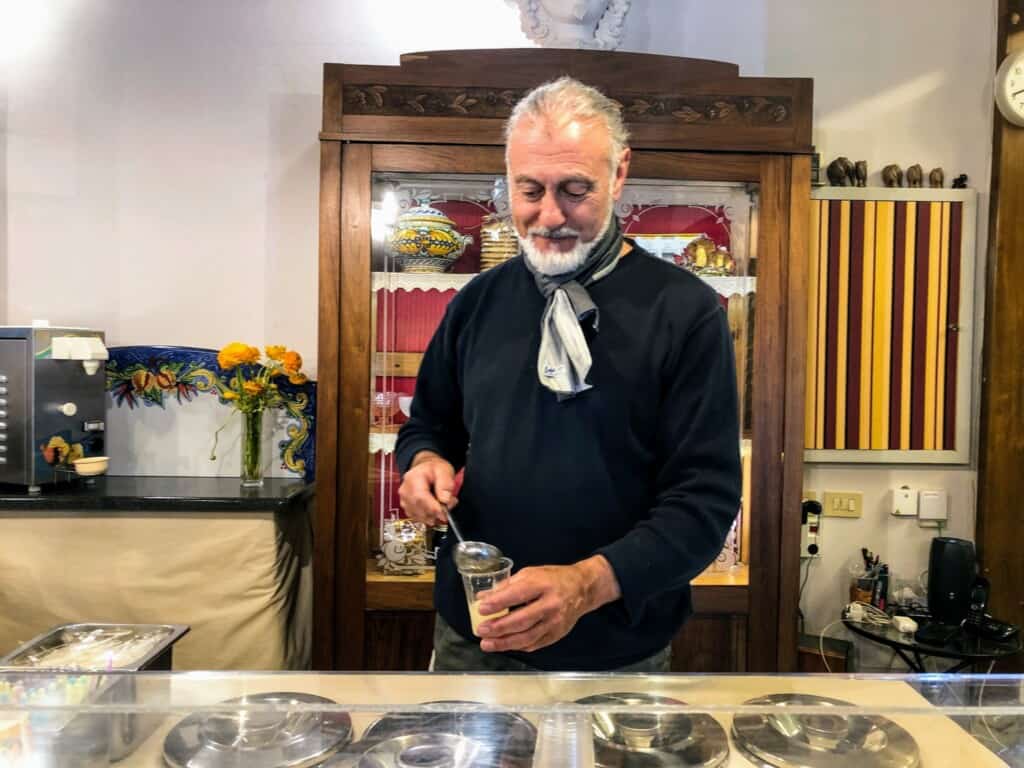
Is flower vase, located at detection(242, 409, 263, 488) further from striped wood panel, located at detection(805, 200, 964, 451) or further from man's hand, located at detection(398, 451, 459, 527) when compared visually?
striped wood panel, located at detection(805, 200, 964, 451)

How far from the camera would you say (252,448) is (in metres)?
2.28

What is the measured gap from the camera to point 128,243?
2.51 m

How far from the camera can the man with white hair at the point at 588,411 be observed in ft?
3.73

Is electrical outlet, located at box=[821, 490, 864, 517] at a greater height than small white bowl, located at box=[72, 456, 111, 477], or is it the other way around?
small white bowl, located at box=[72, 456, 111, 477]

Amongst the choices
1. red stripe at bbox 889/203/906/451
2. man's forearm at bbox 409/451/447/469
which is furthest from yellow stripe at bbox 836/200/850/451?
man's forearm at bbox 409/451/447/469

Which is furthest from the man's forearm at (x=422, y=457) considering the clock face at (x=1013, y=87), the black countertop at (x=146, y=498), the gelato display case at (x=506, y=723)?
the clock face at (x=1013, y=87)

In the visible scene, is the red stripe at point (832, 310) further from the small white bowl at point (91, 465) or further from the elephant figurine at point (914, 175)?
the small white bowl at point (91, 465)

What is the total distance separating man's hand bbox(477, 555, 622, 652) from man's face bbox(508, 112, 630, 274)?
0.51 meters

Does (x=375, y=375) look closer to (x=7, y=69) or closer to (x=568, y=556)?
(x=568, y=556)

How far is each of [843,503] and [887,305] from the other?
70 centimetres

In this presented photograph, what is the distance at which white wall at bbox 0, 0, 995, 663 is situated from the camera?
2486 mm

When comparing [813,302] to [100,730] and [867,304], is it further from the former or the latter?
[100,730]

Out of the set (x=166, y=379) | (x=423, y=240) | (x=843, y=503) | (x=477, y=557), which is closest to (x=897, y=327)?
(x=843, y=503)

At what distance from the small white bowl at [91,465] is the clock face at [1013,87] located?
10.2 ft
